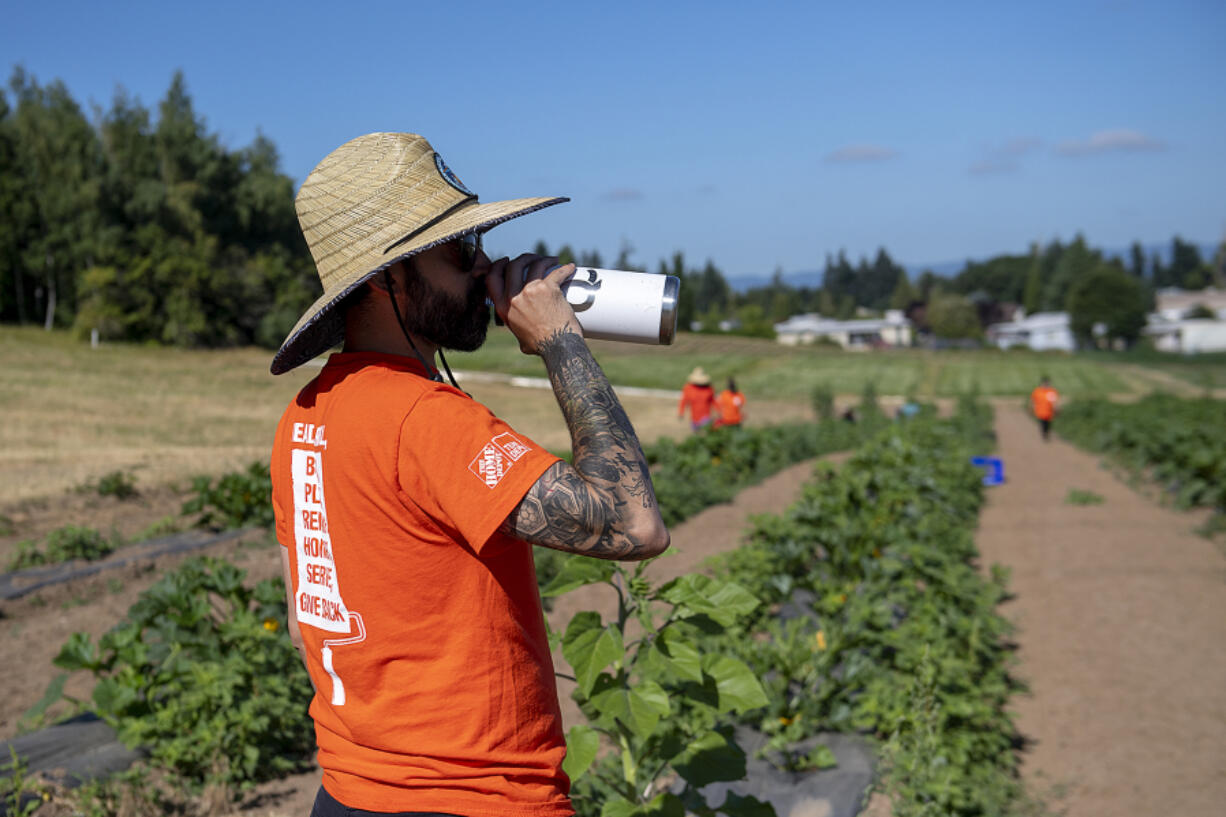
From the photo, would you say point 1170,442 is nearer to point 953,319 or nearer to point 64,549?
point 64,549

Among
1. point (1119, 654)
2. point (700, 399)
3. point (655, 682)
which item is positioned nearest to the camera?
point (655, 682)

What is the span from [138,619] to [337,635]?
10.5 feet

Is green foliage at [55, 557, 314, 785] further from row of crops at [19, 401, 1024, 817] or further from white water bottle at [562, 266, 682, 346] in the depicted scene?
white water bottle at [562, 266, 682, 346]

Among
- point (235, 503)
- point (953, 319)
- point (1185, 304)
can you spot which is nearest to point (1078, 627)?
point (235, 503)

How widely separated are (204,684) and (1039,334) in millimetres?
107988

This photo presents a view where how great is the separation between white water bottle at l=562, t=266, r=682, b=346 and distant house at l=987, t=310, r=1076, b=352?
9776cm

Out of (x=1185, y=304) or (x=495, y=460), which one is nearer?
(x=495, y=460)

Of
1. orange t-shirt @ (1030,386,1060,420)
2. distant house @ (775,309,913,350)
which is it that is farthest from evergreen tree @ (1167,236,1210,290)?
orange t-shirt @ (1030,386,1060,420)

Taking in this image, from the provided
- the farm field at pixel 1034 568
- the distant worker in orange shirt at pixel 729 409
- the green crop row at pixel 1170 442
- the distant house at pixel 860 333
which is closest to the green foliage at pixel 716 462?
the distant worker in orange shirt at pixel 729 409

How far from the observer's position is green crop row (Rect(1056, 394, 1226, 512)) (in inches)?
453

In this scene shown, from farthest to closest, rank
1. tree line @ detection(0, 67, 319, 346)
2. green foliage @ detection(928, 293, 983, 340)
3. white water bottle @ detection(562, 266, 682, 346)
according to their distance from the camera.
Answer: green foliage @ detection(928, 293, 983, 340) → tree line @ detection(0, 67, 319, 346) → white water bottle @ detection(562, 266, 682, 346)

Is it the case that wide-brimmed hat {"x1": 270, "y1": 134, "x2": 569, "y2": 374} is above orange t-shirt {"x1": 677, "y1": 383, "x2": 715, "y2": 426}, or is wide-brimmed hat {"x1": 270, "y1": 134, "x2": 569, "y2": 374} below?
above

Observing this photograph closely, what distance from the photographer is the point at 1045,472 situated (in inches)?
623

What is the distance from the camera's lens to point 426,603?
1.51 metres
